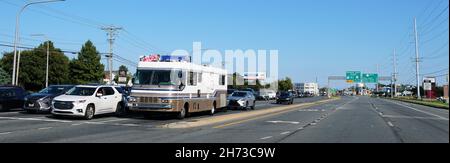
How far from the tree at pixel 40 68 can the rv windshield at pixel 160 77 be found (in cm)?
6507

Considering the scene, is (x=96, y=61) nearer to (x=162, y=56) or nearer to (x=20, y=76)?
(x=20, y=76)

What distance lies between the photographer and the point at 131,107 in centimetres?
2278

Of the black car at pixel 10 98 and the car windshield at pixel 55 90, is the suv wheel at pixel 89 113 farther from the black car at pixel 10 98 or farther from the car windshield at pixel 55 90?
the black car at pixel 10 98

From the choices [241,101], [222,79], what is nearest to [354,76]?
[241,101]

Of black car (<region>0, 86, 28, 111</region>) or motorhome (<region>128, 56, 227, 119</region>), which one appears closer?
motorhome (<region>128, 56, 227, 119</region>)

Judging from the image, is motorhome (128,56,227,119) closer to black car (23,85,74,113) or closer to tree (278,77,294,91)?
black car (23,85,74,113)

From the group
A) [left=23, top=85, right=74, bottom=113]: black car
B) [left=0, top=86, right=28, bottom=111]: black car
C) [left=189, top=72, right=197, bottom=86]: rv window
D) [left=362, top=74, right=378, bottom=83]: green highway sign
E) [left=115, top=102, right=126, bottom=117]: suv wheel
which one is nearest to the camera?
[left=189, top=72, right=197, bottom=86]: rv window

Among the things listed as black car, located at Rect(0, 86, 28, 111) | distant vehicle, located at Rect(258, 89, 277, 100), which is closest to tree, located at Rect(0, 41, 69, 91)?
distant vehicle, located at Rect(258, 89, 277, 100)

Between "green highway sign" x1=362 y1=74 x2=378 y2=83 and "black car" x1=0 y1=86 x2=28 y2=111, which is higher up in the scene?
"green highway sign" x1=362 y1=74 x2=378 y2=83

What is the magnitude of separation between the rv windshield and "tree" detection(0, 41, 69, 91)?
65.1 m

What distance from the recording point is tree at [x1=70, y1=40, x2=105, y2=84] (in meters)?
82.3
